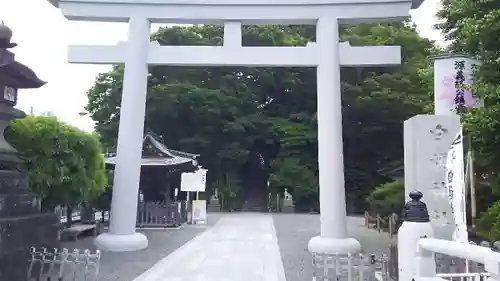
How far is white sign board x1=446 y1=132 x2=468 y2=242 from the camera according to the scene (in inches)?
220

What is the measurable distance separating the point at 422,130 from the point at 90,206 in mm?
16102

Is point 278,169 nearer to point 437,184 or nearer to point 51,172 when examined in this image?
point 51,172

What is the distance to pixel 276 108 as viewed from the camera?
120 ft

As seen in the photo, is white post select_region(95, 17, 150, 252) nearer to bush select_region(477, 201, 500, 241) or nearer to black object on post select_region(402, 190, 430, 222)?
bush select_region(477, 201, 500, 241)

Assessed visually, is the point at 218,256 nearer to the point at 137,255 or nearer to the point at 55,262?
the point at 137,255

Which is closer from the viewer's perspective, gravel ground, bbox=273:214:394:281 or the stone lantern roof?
the stone lantern roof

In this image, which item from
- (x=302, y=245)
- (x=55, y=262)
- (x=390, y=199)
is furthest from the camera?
(x=390, y=199)

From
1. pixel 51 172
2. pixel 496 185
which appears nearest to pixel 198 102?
pixel 51 172

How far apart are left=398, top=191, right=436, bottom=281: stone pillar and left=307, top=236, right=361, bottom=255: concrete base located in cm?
678

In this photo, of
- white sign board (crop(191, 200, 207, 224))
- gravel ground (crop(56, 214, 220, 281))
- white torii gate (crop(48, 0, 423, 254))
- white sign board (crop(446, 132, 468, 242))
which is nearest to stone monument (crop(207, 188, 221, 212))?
white sign board (crop(191, 200, 207, 224))

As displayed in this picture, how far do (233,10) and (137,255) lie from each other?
22.5ft

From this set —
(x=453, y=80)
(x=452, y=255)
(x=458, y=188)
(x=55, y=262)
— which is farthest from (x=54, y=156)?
(x=452, y=255)

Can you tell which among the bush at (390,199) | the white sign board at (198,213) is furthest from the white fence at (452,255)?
the white sign board at (198,213)

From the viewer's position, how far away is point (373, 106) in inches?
1204
